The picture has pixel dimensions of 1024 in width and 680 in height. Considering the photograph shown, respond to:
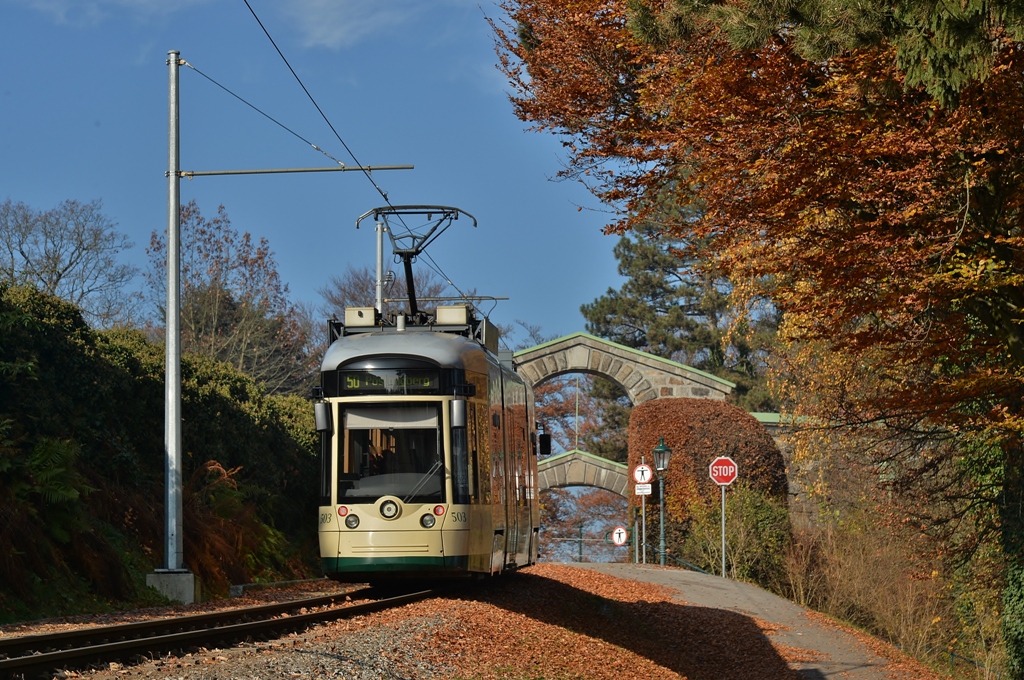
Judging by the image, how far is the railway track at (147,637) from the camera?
8805 millimetres

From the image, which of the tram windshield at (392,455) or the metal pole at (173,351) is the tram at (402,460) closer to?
the tram windshield at (392,455)

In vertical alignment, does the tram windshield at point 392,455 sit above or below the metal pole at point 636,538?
above

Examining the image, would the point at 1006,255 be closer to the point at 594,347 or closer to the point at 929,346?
the point at 929,346

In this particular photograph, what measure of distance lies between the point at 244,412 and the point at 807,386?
12.9m

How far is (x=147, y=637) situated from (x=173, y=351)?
6714mm

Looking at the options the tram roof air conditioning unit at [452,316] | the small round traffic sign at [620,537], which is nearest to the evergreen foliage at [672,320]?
the small round traffic sign at [620,537]

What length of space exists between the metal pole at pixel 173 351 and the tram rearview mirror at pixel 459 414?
449cm

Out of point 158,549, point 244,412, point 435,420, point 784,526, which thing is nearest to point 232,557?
point 158,549

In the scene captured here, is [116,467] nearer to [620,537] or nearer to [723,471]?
[723,471]

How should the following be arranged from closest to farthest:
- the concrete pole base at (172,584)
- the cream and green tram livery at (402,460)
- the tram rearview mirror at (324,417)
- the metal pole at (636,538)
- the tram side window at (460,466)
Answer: the cream and green tram livery at (402,460) < the tram side window at (460,466) < the tram rearview mirror at (324,417) < the concrete pole base at (172,584) < the metal pole at (636,538)

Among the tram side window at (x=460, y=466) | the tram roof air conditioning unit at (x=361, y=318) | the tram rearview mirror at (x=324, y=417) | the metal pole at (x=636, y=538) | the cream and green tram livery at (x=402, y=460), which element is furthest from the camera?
the metal pole at (x=636, y=538)

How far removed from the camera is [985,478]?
20703 mm

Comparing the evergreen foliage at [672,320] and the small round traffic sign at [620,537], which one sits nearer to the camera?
the small round traffic sign at [620,537]

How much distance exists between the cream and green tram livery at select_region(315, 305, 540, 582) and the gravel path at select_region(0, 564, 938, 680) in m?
0.77
